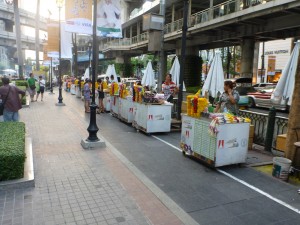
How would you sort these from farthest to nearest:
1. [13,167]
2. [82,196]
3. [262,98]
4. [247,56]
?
[247,56] < [262,98] < [13,167] < [82,196]

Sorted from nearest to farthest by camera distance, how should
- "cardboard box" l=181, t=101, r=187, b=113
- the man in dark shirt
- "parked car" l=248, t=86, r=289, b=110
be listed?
the man in dark shirt
"cardboard box" l=181, t=101, r=187, b=113
"parked car" l=248, t=86, r=289, b=110

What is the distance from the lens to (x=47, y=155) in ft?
22.9

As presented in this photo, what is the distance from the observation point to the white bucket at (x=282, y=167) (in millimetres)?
5746

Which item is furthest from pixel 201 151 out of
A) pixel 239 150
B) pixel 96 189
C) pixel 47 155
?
pixel 47 155

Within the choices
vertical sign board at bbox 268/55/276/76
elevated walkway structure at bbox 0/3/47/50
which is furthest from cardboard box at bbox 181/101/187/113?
elevated walkway structure at bbox 0/3/47/50

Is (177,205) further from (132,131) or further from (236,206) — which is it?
(132,131)

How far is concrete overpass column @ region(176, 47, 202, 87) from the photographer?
35.8 meters

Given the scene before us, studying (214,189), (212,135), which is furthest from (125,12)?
(214,189)

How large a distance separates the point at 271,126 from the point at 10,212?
6.81 m

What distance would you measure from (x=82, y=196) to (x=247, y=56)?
25.8 meters

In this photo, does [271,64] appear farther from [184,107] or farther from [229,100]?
[229,100]

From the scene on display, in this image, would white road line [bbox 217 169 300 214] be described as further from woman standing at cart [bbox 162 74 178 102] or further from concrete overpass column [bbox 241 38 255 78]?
concrete overpass column [bbox 241 38 255 78]

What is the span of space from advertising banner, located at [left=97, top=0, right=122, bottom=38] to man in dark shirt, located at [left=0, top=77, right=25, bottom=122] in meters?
3.19

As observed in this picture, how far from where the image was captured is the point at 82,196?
472 cm
